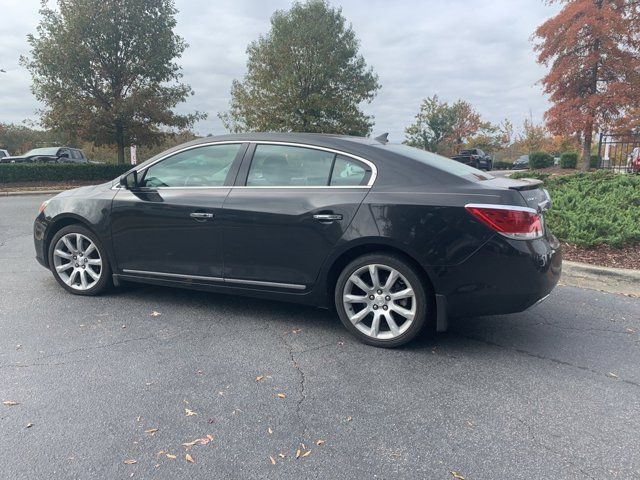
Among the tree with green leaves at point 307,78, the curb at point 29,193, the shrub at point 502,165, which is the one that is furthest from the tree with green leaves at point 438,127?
the curb at point 29,193

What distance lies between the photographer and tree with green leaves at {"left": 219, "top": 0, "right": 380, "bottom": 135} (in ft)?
87.4

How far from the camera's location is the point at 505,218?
345cm

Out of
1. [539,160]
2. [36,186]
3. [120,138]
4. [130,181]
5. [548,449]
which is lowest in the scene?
[548,449]

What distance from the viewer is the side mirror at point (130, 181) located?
15.5ft

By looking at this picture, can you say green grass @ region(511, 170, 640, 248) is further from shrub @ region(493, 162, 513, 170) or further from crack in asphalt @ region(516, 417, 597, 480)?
shrub @ region(493, 162, 513, 170)

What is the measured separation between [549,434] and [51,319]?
12.8 feet

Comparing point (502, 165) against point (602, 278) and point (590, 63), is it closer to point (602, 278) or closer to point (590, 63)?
point (590, 63)

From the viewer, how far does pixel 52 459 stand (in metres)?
2.44

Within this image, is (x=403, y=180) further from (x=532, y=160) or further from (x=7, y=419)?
(x=532, y=160)

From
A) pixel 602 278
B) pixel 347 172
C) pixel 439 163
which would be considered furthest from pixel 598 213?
pixel 347 172

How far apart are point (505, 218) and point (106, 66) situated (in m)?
21.5

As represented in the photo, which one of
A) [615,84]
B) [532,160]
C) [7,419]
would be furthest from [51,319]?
[532,160]

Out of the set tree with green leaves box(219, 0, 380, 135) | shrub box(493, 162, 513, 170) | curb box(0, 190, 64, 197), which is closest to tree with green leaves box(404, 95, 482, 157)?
shrub box(493, 162, 513, 170)

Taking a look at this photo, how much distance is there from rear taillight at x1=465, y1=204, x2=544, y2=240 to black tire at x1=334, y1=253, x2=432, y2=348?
61cm
